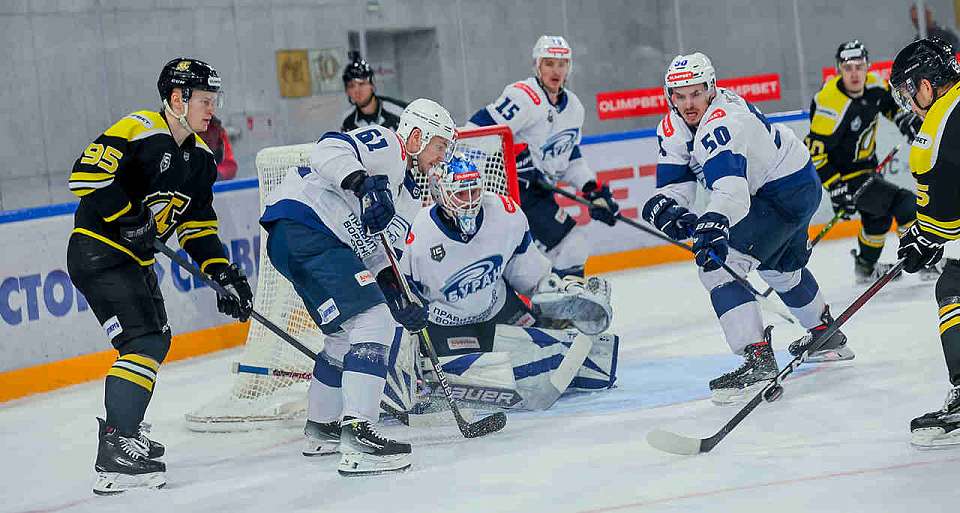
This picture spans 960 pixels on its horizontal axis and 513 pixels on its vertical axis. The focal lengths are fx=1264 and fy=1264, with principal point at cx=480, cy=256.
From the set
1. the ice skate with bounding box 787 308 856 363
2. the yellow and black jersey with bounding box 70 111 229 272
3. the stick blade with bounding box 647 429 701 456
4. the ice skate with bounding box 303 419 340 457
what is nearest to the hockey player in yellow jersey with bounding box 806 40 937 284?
the ice skate with bounding box 787 308 856 363

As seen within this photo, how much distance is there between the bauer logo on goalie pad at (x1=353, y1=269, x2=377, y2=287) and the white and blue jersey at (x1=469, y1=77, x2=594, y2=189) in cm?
231

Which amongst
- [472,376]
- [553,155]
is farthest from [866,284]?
[472,376]

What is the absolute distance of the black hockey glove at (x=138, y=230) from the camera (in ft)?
11.9

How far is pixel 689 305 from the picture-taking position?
6402mm

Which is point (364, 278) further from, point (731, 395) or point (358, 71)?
point (358, 71)

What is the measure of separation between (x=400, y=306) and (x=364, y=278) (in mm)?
247

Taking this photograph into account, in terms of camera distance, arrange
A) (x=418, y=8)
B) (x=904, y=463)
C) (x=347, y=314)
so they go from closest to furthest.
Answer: (x=904, y=463), (x=347, y=314), (x=418, y=8)

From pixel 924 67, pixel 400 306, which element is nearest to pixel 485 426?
pixel 400 306

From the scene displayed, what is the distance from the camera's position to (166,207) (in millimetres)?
3811

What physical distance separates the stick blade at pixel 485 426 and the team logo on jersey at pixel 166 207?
1.09m

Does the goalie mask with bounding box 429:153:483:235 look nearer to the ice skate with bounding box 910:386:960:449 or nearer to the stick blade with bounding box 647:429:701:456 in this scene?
the stick blade with bounding box 647:429:701:456

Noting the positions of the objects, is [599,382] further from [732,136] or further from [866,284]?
[866,284]

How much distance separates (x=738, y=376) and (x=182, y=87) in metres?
1.99

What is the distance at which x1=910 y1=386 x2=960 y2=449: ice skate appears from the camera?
321cm
